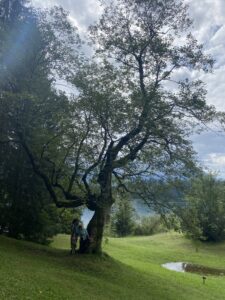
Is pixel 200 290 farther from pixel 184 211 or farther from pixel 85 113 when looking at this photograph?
pixel 85 113

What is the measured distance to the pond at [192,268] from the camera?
108ft

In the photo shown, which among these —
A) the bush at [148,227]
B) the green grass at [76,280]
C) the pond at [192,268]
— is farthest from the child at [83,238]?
the bush at [148,227]

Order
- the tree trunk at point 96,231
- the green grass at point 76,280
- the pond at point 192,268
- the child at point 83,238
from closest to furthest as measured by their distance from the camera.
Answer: the green grass at point 76,280
the child at point 83,238
the tree trunk at point 96,231
the pond at point 192,268

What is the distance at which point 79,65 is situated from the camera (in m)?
21.0

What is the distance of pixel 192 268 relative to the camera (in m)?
34.7

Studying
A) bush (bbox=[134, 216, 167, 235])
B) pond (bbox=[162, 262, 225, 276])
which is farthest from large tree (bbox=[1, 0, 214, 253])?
bush (bbox=[134, 216, 167, 235])

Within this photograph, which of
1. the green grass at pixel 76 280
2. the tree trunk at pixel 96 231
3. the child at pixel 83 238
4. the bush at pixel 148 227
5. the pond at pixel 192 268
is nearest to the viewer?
the green grass at pixel 76 280

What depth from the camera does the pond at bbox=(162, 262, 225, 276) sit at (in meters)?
32.8

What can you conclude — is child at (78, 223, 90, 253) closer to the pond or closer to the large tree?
the large tree

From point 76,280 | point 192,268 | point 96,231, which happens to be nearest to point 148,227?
point 192,268

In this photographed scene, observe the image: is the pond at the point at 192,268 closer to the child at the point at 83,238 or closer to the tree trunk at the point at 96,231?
the tree trunk at the point at 96,231

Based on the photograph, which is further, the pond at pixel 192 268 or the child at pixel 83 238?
the pond at pixel 192 268

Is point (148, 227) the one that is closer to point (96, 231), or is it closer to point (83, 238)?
point (96, 231)

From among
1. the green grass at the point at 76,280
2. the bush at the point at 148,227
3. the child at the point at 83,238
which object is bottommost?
the green grass at the point at 76,280
